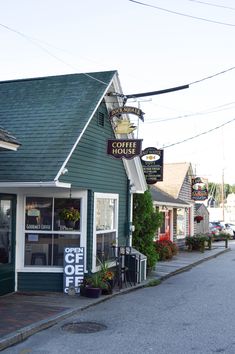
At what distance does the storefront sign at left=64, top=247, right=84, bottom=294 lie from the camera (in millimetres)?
12148

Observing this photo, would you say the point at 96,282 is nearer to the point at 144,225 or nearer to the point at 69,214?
the point at 69,214

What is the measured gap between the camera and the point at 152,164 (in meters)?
21.8

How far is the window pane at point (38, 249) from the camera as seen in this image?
12375 millimetres

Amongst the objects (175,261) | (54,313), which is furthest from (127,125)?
(175,261)

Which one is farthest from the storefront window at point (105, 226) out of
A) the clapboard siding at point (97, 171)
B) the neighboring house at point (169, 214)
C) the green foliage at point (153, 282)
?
the neighboring house at point (169, 214)

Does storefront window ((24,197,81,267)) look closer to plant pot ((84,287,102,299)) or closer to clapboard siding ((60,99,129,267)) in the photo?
clapboard siding ((60,99,129,267))

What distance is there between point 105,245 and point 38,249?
233 cm

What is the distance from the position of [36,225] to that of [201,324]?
5.05 metres

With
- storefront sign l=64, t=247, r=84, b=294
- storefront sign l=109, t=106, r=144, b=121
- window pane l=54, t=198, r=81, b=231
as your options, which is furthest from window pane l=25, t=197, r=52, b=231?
storefront sign l=109, t=106, r=144, b=121

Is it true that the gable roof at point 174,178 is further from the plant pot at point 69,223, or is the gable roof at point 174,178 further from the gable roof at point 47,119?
the plant pot at point 69,223

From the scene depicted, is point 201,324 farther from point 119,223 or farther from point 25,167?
point 119,223

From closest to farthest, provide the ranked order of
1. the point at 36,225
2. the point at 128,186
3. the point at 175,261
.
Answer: the point at 36,225 → the point at 128,186 → the point at 175,261

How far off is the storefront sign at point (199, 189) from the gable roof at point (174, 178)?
34.1 inches

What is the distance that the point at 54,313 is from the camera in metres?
9.73
